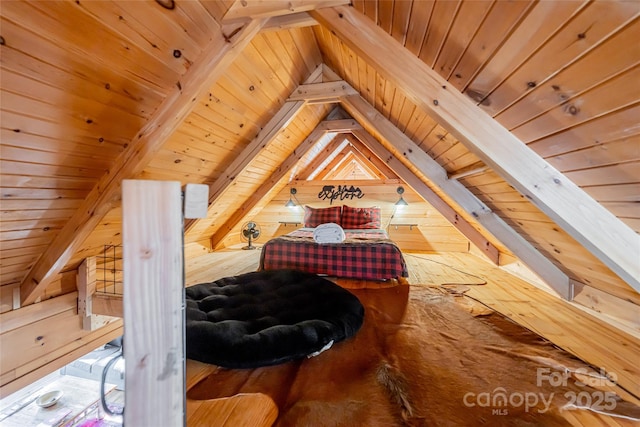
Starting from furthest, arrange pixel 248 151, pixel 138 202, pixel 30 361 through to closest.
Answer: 1. pixel 248 151
2. pixel 30 361
3. pixel 138 202

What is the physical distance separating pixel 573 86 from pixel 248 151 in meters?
2.41

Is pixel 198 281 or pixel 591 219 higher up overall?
pixel 591 219

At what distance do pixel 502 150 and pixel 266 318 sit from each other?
1.51 m

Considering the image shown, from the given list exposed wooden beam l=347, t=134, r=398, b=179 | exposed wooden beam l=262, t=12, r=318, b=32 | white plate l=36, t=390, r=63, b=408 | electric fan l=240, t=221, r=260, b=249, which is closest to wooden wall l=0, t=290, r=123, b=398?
white plate l=36, t=390, r=63, b=408

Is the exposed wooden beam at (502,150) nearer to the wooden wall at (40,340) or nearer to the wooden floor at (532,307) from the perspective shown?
the wooden floor at (532,307)

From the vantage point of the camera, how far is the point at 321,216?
13.1 ft

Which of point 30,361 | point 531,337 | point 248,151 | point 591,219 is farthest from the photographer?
point 248,151

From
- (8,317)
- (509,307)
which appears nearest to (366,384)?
(509,307)

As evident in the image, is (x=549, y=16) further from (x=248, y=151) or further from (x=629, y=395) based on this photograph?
(x=248, y=151)

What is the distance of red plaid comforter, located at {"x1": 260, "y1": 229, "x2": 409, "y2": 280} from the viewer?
256 centimetres

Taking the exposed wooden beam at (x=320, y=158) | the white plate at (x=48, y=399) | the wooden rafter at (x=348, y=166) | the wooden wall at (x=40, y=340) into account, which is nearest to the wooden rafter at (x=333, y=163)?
the wooden rafter at (x=348, y=166)

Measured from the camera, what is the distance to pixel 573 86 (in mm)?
788

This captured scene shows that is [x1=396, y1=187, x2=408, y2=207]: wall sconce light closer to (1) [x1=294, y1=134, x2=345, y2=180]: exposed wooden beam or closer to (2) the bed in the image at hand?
(1) [x1=294, y1=134, x2=345, y2=180]: exposed wooden beam

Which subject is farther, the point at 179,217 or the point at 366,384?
the point at 366,384
